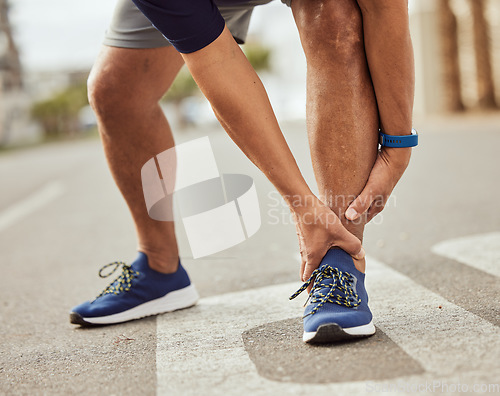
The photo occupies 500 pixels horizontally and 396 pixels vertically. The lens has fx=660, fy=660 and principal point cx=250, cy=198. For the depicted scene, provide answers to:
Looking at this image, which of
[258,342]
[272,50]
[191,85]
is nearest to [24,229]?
[258,342]

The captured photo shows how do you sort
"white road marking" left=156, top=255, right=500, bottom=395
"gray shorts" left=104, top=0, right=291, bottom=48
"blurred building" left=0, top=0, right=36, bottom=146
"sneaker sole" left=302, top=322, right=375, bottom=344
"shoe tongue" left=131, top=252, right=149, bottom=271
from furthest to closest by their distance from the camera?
"blurred building" left=0, top=0, right=36, bottom=146, "shoe tongue" left=131, top=252, right=149, bottom=271, "gray shorts" left=104, top=0, right=291, bottom=48, "sneaker sole" left=302, top=322, right=375, bottom=344, "white road marking" left=156, top=255, right=500, bottom=395

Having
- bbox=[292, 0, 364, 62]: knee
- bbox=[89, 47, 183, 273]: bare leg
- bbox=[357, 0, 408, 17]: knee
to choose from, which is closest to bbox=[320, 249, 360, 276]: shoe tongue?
bbox=[292, 0, 364, 62]: knee

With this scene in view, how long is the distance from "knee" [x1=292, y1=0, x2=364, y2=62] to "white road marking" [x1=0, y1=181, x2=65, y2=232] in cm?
416

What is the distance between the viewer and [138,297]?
227 centimetres

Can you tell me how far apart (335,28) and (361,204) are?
0.48 m

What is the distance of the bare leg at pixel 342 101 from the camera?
179 centimetres

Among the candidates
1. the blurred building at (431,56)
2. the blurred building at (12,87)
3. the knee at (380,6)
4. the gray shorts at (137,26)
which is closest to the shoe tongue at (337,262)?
the knee at (380,6)

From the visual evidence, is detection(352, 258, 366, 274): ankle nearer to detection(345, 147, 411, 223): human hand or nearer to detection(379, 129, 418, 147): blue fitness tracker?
detection(345, 147, 411, 223): human hand

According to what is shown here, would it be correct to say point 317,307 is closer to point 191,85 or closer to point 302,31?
point 302,31

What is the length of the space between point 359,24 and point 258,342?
90cm

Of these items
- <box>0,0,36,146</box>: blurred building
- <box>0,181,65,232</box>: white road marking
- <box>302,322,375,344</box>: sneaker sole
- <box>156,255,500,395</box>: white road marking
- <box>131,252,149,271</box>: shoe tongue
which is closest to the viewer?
<box>156,255,500,395</box>: white road marking

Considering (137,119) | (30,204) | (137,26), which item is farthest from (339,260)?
(30,204)

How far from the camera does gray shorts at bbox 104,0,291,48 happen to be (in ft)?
7.18

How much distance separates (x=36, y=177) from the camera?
1107 centimetres
